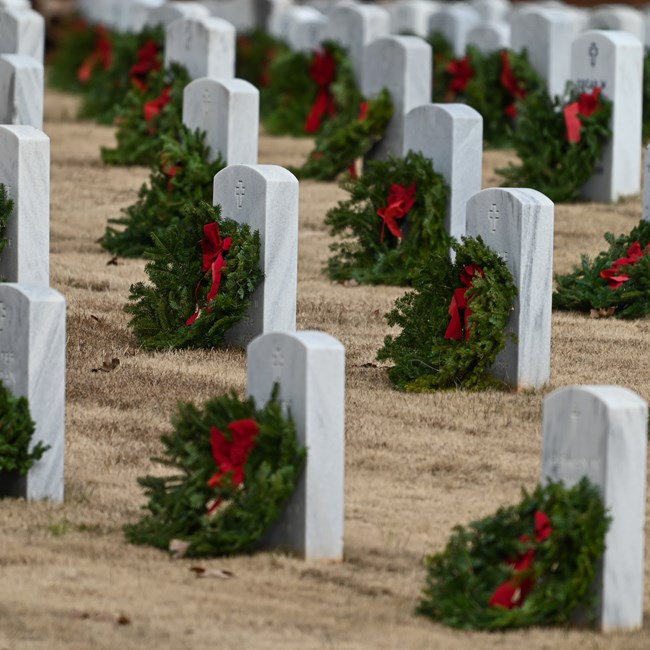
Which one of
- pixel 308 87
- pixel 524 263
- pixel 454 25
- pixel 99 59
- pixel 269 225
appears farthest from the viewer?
pixel 99 59

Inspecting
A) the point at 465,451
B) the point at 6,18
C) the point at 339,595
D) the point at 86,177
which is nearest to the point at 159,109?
the point at 86,177

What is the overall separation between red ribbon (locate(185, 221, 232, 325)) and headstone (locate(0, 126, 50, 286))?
970 mm

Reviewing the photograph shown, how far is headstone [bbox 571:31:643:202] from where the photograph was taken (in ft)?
45.3

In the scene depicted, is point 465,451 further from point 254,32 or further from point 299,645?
point 254,32

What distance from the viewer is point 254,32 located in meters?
21.8

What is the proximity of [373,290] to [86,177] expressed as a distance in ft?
14.5

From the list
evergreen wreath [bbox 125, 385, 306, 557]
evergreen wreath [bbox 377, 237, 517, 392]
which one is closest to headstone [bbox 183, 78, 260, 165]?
evergreen wreath [bbox 377, 237, 517, 392]

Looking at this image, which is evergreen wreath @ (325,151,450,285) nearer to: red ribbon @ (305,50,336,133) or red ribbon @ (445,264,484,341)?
red ribbon @ (445,264,484,341)

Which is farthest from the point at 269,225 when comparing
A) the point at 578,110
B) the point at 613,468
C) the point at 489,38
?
the point at 489,38

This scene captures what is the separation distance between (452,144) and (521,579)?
6058 millimetres

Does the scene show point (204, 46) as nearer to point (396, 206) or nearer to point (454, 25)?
point (396, 206)

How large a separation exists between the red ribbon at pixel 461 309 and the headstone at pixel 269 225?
0.99 metres

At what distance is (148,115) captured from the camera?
15234mm

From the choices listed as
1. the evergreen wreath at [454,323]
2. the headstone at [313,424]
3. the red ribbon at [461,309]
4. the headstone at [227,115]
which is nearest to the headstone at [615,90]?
the headstone at [227,115]
